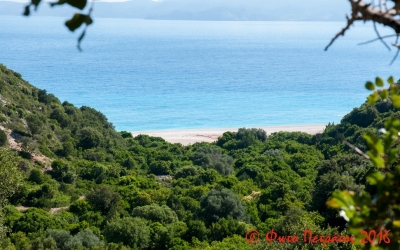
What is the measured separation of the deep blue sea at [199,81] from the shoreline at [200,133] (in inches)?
167

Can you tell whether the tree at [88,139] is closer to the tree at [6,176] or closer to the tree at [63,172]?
the tree at [63,172]

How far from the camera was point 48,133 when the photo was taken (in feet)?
88.0

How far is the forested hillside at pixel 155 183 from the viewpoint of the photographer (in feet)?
43.3

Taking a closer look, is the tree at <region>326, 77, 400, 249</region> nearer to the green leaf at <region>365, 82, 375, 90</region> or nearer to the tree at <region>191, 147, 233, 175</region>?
the green leaf at <region>365, 82, 375, 90</region>

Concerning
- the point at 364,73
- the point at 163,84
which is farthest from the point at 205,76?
the point at 364,73

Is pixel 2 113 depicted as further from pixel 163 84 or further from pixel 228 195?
pixel 163 84

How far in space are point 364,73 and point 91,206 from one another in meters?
78.0

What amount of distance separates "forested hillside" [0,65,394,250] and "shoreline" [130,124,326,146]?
504cm

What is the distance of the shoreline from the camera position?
41.0m

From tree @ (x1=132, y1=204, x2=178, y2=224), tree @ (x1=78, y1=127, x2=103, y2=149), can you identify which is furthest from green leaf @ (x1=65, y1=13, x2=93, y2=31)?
tree @ (x1=78, y1=127, x2=103, y2=149)

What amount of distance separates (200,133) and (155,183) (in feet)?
73.7

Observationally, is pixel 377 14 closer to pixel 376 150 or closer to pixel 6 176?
pixel 376 150

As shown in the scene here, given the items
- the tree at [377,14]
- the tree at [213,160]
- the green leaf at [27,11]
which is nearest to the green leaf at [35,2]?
the green leaf at [27,11]

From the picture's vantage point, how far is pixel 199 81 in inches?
3017
